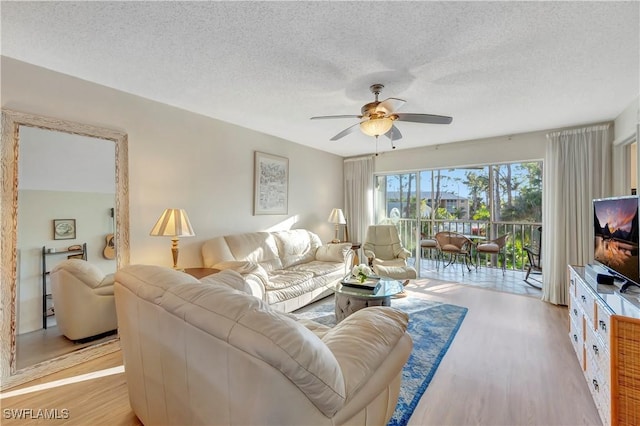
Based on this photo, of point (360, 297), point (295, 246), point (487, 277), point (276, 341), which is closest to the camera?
point (276, 341)

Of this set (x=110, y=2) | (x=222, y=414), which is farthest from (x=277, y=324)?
(x=110, y=2)

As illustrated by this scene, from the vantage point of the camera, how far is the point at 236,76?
7.66 ft

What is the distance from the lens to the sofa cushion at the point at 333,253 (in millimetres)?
4233

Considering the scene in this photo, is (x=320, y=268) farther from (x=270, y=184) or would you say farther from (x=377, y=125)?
(x=377, y=125)

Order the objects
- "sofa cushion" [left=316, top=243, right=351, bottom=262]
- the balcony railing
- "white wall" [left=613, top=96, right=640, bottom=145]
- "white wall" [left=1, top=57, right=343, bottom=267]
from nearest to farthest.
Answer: "white wall" [left=1, top=57, right=343, bottom=267]
"white wall" [left=613, top=96, right=640, bottom=145]
"sofa cushion" [left=316, top=243, right=351, bottom=262]
the balcony railing

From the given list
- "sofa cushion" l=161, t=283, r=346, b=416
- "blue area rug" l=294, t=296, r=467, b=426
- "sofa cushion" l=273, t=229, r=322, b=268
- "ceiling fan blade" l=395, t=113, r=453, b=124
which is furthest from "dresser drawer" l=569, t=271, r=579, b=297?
"sofa cushion" l=273, t=229, r=322, b=268

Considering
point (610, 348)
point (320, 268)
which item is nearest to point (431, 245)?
point (320, 268)

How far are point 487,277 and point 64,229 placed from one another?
610 centimetres

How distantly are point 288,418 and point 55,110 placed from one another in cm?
295

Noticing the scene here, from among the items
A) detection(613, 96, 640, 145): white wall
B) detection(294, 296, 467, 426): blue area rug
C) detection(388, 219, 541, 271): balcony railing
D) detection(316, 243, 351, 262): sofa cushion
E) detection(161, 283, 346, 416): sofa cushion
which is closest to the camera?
detection(161, 283, 346, 416): sofa cushion

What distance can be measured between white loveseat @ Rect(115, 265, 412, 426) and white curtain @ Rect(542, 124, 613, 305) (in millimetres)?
3470

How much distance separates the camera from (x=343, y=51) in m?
1.93

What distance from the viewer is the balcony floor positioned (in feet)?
14.5

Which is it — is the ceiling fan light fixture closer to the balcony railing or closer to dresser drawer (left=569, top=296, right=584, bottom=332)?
dresser drawer (left=569, top=296, right=584, bottom=332)
